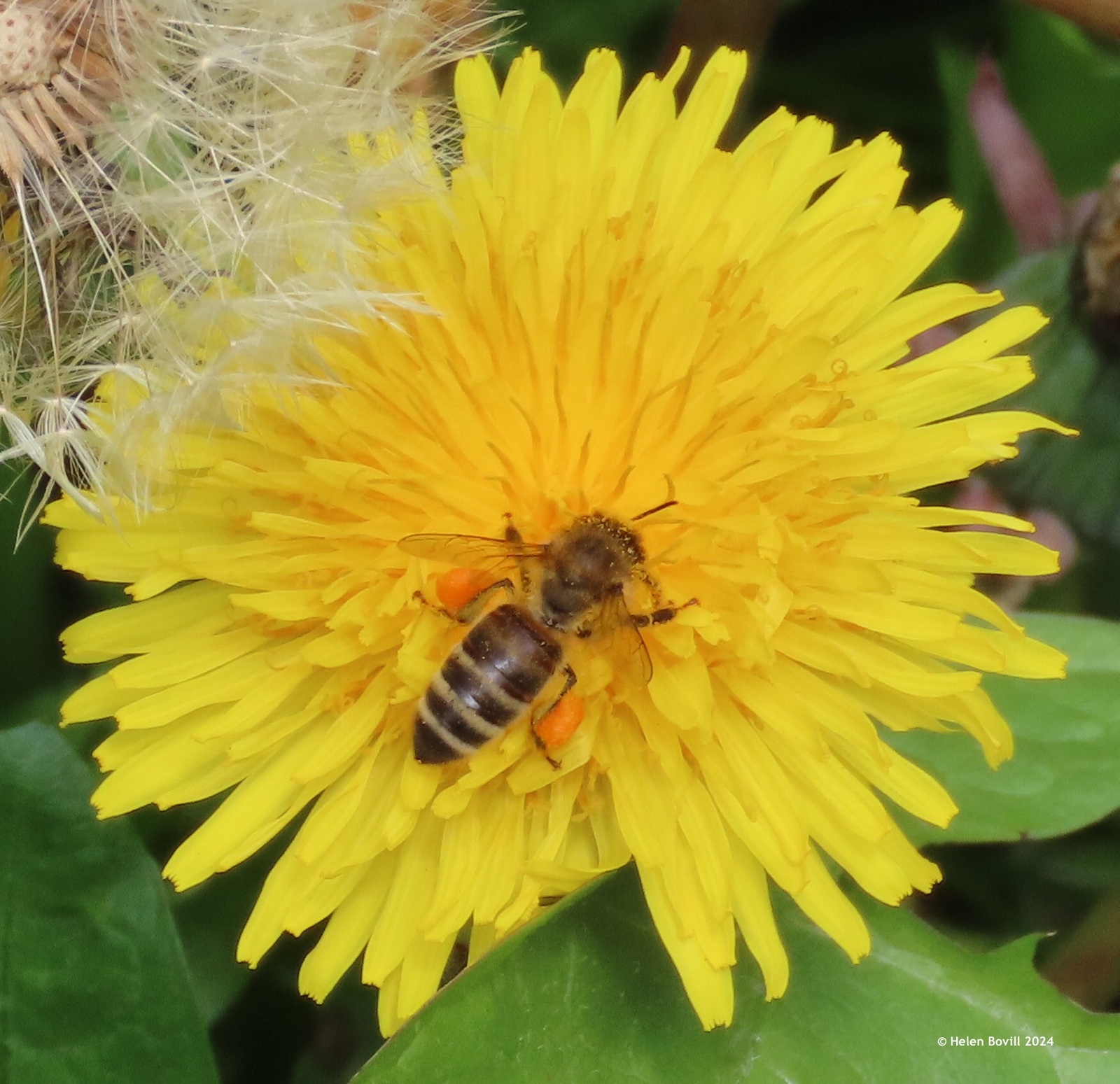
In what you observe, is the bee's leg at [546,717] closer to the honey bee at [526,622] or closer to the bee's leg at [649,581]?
the honey bee at [526,622]

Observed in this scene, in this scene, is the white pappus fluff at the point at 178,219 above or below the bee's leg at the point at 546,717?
above

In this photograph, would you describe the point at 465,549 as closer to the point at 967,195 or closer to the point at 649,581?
the point at 649,581

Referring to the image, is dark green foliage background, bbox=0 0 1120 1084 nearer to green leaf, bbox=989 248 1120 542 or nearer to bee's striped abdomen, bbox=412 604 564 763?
green leaf, bbox=989 248 1120 542

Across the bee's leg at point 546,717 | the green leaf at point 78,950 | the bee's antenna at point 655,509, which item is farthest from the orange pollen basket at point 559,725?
the green leaf at point 78,950

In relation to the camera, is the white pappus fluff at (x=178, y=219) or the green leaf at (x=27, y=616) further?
the green leaf at (x=27, y=616)

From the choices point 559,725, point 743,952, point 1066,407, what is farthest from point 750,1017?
point 1066,407

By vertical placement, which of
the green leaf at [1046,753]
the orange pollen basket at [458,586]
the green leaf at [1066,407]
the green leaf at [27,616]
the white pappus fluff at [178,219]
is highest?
the white pappus fluff at [178,219]

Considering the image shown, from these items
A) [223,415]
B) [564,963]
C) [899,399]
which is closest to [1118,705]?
[899,399]

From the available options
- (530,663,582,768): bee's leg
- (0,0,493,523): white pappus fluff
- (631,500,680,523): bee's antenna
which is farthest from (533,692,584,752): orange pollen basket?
(0,0,493,523): white pappus fluff
